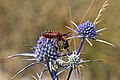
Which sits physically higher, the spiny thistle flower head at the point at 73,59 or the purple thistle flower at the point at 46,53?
the purple thistle flower at the point at 46,53

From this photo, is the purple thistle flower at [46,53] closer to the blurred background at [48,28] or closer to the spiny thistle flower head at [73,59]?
the spiny thistle flower head at [73,59]

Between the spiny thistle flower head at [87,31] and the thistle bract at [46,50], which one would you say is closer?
the thistle bract at [46,50]

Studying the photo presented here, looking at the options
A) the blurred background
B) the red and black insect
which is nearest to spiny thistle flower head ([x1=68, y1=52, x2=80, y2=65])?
the red and black insect

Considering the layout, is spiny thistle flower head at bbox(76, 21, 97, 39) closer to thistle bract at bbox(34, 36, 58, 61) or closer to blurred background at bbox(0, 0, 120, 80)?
thistle bract at bbox(34, 36, 58, 61)

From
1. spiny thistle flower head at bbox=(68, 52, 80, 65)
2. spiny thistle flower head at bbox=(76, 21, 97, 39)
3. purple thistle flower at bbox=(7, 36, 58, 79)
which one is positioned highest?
spiny thistle flower head at bbox=(76, 21, 97, 39)

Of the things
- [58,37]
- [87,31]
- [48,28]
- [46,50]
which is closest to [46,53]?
[46,50]

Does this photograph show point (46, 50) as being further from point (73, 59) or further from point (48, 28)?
point (48, 28)

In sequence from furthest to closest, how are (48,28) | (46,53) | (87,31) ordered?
(48,28) < (87,31) < (46,53)

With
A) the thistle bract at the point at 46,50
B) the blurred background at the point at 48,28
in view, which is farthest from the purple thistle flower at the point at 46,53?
the blurred background at the point at 48,28
